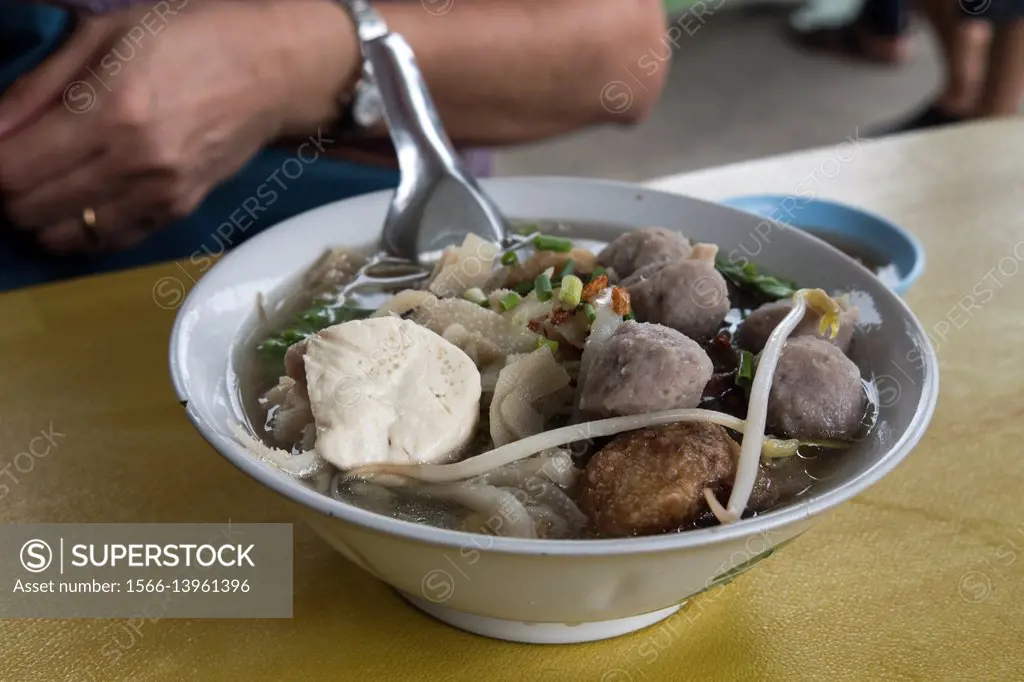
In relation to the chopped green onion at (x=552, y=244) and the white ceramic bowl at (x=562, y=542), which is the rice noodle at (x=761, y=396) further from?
the chopped green onion at (x=552, y=244)

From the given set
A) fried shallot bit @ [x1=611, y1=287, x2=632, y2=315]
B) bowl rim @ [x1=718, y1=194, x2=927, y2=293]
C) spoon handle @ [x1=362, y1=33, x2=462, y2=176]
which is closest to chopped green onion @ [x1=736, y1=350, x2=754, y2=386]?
fried shallot bit @ [x1=611, y1=287, x2=632, y2=315]

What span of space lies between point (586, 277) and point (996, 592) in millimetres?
475

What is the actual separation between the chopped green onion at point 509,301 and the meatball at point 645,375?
173 mm

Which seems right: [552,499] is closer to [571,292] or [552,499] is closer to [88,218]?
[571,292]

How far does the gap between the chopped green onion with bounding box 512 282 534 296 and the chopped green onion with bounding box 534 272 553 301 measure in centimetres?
4

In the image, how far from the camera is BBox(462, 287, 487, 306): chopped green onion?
0.92 m

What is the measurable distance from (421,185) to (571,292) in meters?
0.38

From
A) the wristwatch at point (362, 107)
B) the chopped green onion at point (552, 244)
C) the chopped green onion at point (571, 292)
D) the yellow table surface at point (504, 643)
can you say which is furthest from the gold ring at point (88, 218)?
the chopped green onion at point (571, 292)

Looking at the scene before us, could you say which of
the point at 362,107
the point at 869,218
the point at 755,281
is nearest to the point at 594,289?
the point at 755,281

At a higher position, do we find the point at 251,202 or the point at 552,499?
the point at 552,499

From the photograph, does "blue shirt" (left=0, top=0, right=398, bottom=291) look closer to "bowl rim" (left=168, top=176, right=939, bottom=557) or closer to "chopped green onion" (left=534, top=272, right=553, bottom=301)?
"chopped green onion" (left=534, top=272, right=553, bottom=301)

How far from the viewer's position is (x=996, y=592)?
31.7 inches

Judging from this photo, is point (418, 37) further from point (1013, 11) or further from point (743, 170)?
point (1013, 11)

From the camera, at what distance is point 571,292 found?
2.76 feet
